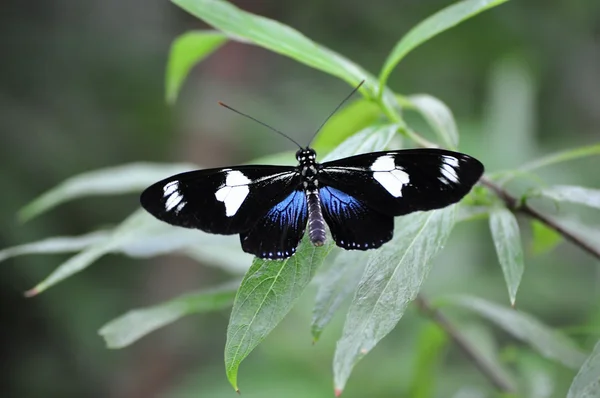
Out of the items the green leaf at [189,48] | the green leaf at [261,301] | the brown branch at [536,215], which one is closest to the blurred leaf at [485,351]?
the brown branch at [536,215]

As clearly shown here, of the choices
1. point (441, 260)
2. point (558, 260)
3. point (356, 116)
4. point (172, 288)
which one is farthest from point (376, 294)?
point (172, 288)

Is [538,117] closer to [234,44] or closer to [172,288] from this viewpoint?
A: [234,44]

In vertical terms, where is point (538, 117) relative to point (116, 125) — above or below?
above

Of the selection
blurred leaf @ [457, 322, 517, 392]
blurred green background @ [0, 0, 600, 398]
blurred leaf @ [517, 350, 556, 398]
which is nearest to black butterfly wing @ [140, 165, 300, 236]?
blurred leaf @ [457, 322, 517, 392]

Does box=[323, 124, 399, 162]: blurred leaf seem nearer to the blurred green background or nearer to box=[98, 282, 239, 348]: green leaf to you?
box=[98, 282, 239, 348]: green leaf

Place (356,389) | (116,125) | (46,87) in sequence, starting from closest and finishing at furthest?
(356,389) → (46,87) → (116,125)

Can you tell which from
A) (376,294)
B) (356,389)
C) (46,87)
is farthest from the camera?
(46,87)

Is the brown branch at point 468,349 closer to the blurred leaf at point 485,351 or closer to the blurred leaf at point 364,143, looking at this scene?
the blurred leaf at point 485,351

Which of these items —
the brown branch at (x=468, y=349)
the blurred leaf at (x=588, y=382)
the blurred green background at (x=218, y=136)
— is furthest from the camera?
the blurred green background at (x=218, y=136)
